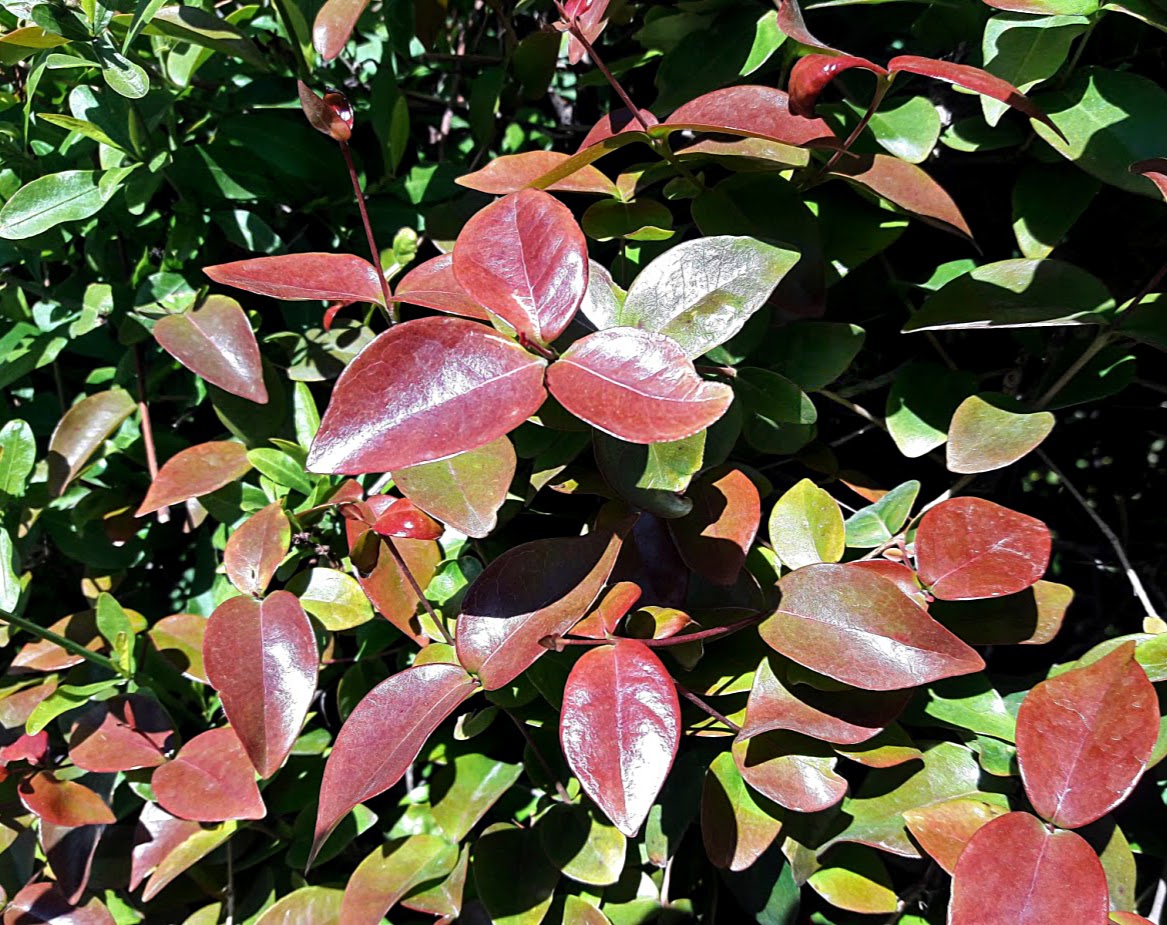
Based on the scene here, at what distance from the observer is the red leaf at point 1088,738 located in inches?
21.8

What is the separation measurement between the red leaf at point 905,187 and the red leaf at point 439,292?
0.28 meters

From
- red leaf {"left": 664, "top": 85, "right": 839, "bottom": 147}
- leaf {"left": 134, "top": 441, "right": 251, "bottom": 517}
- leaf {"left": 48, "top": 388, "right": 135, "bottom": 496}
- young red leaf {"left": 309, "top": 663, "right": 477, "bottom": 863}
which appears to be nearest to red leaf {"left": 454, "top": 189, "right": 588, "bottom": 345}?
red leaf {"left": 664, "top": 85, "right": 839, "bottom": 147}

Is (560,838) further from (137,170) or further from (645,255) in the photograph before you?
(137,170)

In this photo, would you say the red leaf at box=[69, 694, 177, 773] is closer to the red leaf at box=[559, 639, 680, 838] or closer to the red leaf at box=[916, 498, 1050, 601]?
the red leaf at box=[559, 639, 680, 838]

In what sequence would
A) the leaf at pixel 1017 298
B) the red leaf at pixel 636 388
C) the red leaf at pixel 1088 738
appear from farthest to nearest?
the leaf at pixel 1017 298 → the red leaf at pixel 1088 738 → the red leaf at pixel 636 388

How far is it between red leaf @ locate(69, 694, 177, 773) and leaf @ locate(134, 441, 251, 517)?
172mm

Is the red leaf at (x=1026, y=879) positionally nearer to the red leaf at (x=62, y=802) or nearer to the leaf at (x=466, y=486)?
the leaf at (x=466, y=486)

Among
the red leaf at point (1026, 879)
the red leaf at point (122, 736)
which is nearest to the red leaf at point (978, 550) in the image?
the red leaf at point (1026, 879)

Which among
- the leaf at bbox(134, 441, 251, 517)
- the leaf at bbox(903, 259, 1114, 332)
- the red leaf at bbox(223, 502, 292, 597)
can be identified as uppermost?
the leaf at bbox(903, 259, 1114, 332)

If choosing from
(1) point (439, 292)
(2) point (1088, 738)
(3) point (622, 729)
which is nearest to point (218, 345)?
(1) point (439, 292)

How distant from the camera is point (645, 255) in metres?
0.75

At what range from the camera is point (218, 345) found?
80 cm

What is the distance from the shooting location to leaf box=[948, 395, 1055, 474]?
2.11ft

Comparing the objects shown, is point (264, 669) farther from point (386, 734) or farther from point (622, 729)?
point (622, 729)
